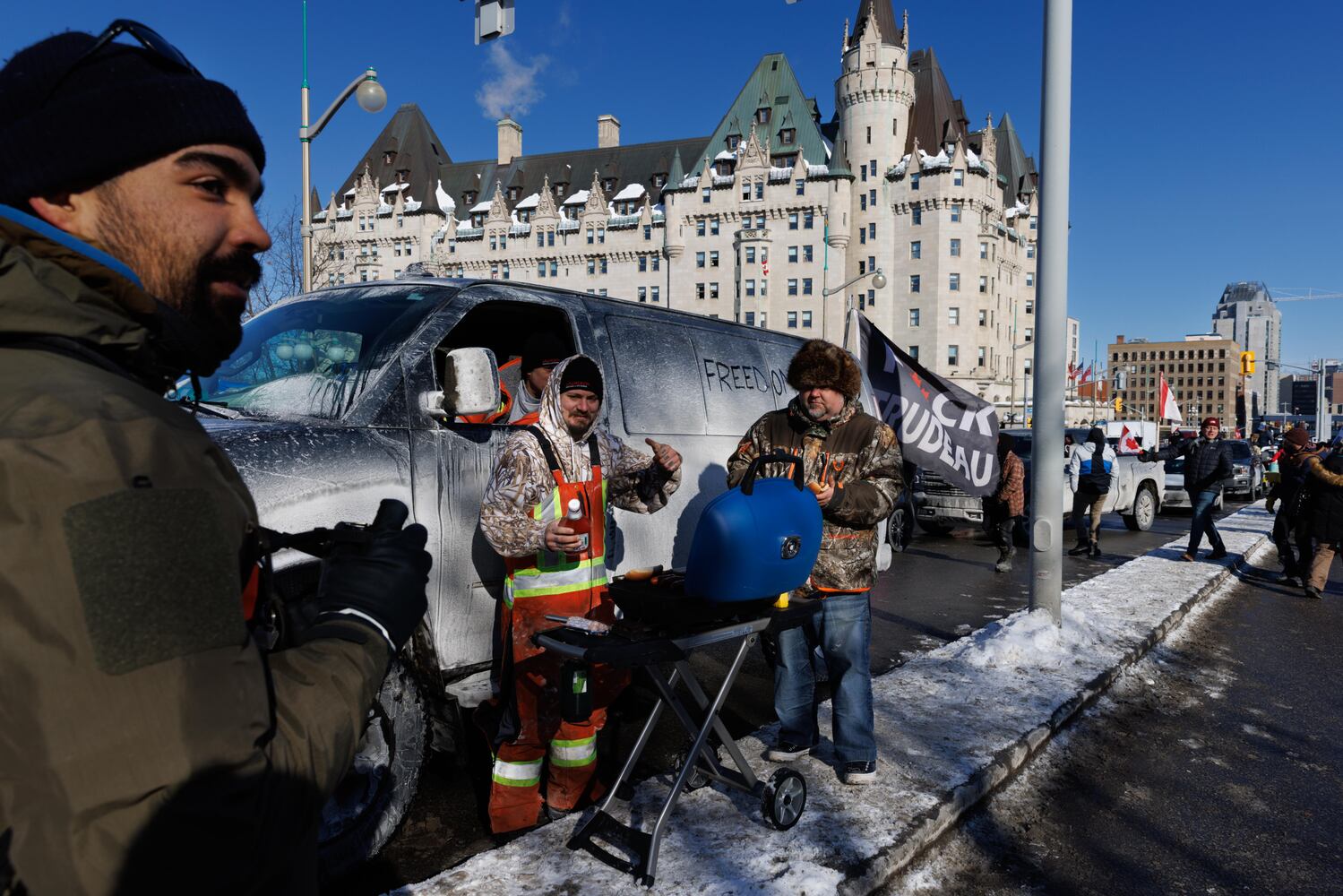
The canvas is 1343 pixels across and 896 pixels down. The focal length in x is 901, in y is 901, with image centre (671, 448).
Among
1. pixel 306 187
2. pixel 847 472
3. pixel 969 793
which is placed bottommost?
pixel 969 793

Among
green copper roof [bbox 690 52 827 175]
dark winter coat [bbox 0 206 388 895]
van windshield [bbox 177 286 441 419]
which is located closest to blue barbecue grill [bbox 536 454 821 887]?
van windshield [bbox 177 286 441 419]

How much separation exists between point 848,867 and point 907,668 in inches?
115

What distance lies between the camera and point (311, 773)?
108 cm

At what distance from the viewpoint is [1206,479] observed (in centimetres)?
1227

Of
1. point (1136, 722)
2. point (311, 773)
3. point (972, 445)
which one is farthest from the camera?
point (972, 445)

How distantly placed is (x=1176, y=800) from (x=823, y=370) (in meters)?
2.67

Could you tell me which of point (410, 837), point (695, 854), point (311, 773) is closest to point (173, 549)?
point (311, 773)

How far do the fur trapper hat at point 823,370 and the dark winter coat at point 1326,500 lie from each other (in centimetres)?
873

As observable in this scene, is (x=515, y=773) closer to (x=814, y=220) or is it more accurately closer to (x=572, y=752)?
(x=572, y=752)

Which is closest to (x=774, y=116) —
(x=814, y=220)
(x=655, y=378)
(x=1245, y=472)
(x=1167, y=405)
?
(x=814, y=220)

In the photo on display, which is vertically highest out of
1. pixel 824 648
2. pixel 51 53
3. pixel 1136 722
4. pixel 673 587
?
pixel 51 53

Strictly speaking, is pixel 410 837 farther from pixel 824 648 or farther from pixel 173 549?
pixel 173 549

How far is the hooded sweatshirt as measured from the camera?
3.58 meters

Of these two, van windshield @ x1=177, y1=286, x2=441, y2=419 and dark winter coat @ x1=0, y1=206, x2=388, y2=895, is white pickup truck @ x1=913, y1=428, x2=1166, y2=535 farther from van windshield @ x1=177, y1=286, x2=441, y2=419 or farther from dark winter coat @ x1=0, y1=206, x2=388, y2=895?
dark winter coat @ x1=0, y1=206, x2=388, y2=895
